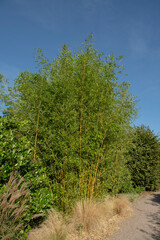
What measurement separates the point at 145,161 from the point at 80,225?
17.1ft

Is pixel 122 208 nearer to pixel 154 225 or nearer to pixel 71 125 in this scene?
pixel 154 225

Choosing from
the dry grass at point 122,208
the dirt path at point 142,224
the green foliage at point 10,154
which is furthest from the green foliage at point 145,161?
the green foliage at point 10,154

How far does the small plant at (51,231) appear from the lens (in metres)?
3.23

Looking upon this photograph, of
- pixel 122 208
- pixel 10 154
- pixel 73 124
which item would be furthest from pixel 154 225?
pixel 10 154

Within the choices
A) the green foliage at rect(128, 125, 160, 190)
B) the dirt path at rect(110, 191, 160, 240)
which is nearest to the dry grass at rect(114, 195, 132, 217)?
the dirt path at rect(110, 191, 160, 240)

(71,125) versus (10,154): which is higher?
(71,125)

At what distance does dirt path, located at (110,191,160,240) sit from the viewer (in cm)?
380

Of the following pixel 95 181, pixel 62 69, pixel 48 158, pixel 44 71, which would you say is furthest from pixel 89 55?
pixel 95 181

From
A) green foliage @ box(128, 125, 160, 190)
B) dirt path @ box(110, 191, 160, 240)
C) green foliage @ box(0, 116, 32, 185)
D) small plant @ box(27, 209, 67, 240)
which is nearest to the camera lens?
green foliage @ box(0, 116, 32, 185)

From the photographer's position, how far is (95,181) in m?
4.56

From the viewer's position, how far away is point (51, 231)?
3.33 metres

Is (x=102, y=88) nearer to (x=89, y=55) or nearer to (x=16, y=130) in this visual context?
(x=89, y=55)

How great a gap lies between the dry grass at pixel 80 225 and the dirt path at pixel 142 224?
0.77 feet

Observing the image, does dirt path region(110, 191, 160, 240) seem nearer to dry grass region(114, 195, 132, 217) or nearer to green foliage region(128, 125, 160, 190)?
dry grass region(114, 195, 132, 217)
